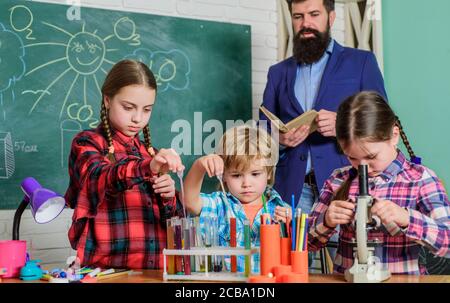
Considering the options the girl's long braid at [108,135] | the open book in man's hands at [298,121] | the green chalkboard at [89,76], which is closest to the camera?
the girl's long braid at [108,135]

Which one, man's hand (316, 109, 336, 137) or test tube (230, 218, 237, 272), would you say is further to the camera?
man's hand (316, 109, 336, 137)

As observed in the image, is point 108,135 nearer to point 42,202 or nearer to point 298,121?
point 42,202

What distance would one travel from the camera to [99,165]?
190 cm

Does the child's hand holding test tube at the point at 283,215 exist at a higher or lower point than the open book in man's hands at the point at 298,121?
lower

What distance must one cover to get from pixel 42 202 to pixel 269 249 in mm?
640

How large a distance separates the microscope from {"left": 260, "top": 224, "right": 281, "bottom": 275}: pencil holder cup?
182 millimetres

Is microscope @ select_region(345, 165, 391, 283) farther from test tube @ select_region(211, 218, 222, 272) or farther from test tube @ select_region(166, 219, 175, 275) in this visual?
test tube @ select_region(166, 219, 175, 275)

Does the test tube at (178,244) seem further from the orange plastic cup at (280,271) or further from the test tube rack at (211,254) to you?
the orange plastic cup at (280,271)

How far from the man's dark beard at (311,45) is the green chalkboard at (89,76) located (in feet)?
1.78

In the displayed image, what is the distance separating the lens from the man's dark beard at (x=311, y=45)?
11.0 feet

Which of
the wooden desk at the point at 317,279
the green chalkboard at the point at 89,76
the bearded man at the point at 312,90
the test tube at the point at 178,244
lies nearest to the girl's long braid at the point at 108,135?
the wooden desk at the point at 317,279

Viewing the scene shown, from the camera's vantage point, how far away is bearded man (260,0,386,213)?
313 centimetres

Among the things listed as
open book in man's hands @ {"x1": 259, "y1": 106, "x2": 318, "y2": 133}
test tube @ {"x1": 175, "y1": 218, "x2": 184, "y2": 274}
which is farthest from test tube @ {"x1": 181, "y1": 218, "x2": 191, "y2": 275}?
open book in man's hands @ {"x1": 259, "y1": 106, "x2": 318, "y2": 133}
